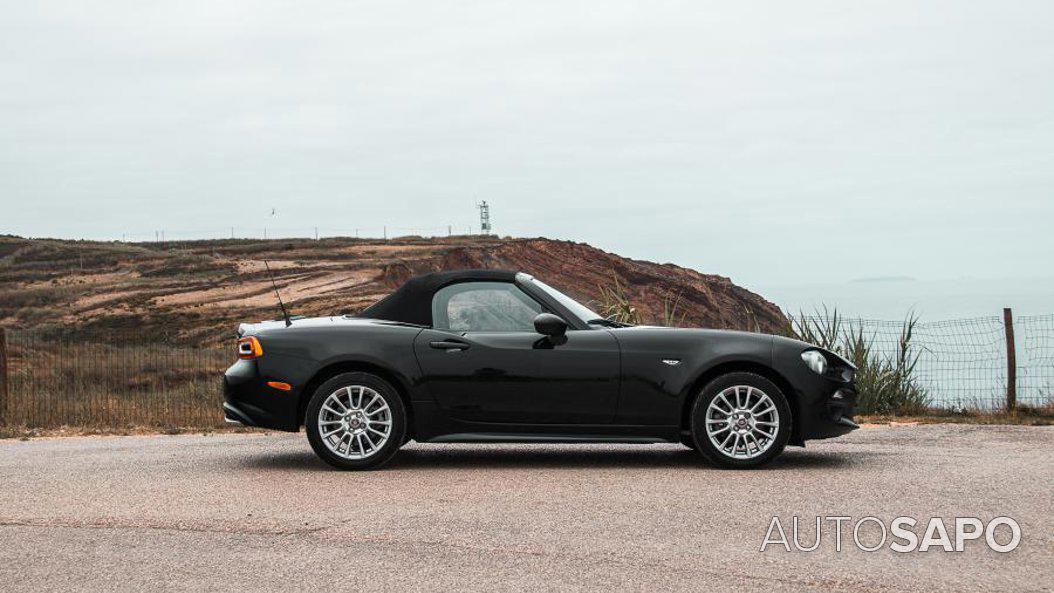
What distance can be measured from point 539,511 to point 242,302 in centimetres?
3883

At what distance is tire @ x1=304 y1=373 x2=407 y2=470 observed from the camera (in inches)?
368

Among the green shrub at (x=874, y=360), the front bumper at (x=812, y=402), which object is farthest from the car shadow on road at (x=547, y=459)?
the green shrub at (x=874, y=360)

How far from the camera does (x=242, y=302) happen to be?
4506 cm

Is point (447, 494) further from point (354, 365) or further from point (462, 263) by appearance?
point (462, 263)

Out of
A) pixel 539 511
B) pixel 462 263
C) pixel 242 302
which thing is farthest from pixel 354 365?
pixel 462 263

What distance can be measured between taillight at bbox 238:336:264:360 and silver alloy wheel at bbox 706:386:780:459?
3.39 meters

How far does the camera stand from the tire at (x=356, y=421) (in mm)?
9344

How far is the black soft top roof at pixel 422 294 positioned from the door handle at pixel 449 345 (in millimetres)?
209

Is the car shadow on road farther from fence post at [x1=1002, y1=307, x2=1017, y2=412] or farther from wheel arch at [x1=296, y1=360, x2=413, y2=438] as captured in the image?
fence post at [x1=1002, y1=307, x2=1017, y2=412]

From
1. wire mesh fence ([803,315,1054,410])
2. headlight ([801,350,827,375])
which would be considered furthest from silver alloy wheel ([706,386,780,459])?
wire mesh fence ([803,315,1054,410])

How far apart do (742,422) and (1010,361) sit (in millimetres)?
7518

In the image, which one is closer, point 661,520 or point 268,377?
point 661,520

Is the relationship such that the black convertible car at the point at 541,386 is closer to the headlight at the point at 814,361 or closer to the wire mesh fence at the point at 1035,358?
the headlight at the point at 814,361

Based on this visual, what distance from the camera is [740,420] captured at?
9.29 metres
